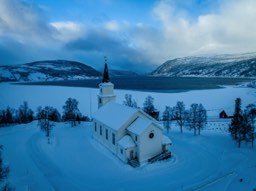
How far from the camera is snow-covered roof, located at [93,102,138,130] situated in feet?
93.1

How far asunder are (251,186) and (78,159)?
60.1 feet

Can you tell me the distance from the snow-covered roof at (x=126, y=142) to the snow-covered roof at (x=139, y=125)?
1.07 metres

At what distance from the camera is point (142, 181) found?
70.3 ft

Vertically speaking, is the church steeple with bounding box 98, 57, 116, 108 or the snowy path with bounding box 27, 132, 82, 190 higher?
the church steeple with bounding box 98, 57, 116, 108

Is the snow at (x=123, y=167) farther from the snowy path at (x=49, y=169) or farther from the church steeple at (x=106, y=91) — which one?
the church steeple at (x=106, y=91)

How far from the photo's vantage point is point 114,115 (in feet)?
102

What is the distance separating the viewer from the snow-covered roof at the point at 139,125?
25.7 m

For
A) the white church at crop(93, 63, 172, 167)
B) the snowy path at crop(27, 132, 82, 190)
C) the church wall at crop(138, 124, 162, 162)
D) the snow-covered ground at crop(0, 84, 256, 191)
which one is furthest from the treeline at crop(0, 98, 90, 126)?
the church wall at crop(138, 124, 162, 162)

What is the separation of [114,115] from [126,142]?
564 centimetres

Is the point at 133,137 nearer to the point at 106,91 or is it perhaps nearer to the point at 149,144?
the point at 149,144

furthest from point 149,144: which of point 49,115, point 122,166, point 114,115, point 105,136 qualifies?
point 49,115

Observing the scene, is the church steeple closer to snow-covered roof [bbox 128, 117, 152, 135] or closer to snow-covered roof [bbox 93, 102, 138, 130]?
snow-covered roof [bbox 93, 102, 138, 130]

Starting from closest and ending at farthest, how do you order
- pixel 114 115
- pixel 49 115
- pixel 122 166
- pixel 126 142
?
pixel 122 166
pixel 126 142
pixel 114 115
pixel 49 115

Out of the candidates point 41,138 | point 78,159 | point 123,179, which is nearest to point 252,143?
point 123,179
